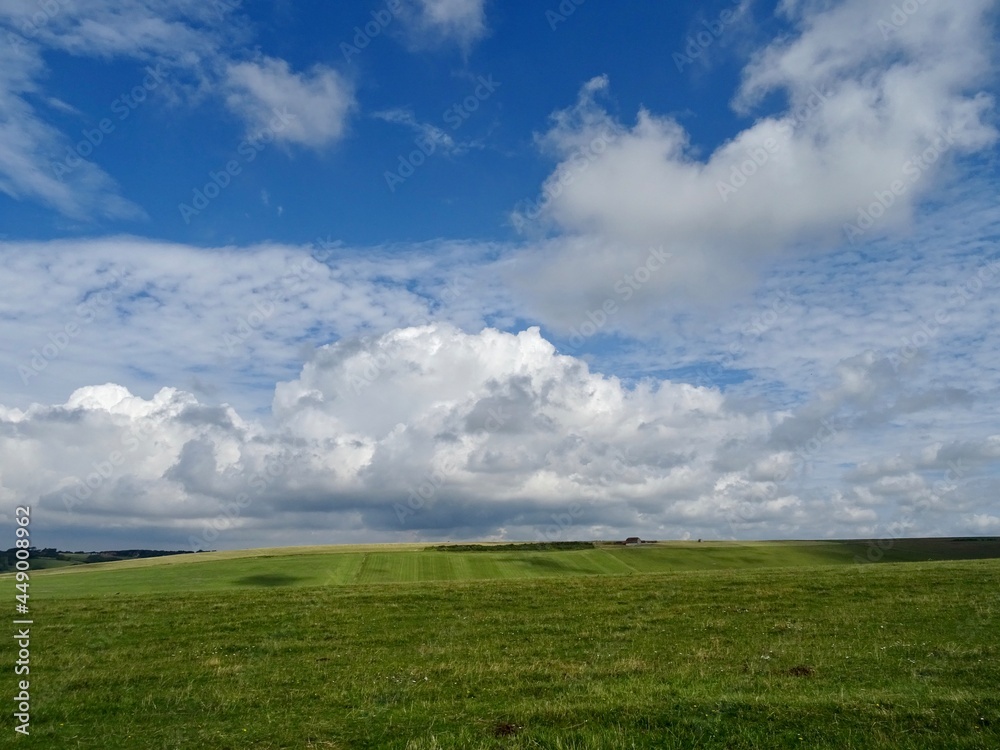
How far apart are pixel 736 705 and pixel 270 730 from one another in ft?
34.9

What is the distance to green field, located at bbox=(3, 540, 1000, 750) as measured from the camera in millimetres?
14539

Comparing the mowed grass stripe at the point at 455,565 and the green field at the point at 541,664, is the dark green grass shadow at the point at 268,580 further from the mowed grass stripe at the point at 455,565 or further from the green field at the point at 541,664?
the green field at the point at 541,664

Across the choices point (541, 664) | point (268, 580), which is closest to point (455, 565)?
point (268, 580)

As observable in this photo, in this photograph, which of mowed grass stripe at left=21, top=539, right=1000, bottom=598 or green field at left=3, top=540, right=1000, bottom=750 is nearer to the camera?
green field at left=3, top=540, right=1000, bottom=750

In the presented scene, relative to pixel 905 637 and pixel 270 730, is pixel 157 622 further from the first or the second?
pixel 905 637

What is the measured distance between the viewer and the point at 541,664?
70.9 ft

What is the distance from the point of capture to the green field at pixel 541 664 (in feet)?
47.7

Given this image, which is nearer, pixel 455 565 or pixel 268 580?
pixel 268 580

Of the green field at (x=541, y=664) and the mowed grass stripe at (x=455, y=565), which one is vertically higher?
the green field at (x=541, y=664)

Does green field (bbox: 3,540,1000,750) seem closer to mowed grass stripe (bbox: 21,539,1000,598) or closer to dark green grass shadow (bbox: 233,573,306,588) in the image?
mowed grass stripe (bbox: 21,539,1000,598)

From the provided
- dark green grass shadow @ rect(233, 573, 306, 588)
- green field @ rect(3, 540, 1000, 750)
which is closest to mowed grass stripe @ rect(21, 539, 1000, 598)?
dark green grass shadow @ rect(233, 573, 306, 588)

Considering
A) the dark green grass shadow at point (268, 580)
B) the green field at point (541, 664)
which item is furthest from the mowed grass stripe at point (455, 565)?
the green field at point (541, 664)

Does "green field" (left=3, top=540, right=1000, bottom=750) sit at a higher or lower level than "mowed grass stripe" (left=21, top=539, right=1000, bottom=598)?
higher

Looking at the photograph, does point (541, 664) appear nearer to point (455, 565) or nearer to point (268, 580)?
point (268, 580)
